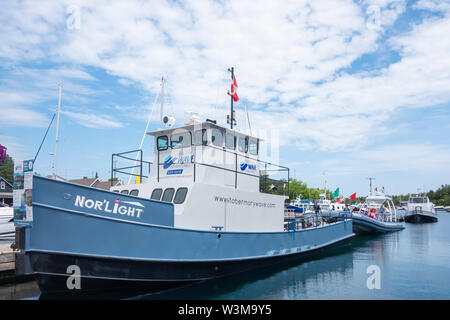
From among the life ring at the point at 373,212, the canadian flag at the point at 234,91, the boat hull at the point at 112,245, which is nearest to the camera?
the boat hull at the point at 112,245

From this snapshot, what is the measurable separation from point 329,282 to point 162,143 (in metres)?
6.75

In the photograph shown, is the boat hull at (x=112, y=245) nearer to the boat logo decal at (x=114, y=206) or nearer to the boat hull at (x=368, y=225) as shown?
the boat logo decal at (x=114, y=206)

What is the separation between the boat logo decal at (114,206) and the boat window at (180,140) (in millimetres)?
A: 2984

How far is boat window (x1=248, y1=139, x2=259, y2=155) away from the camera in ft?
36.4

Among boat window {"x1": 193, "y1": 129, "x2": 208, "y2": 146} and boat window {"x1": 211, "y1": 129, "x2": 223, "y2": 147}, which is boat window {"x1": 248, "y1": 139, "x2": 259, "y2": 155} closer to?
boat window {"x1": 211, "y1": 129, "x2": 223, "y2": 147}

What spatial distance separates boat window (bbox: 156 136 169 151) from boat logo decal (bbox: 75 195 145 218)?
126 inches

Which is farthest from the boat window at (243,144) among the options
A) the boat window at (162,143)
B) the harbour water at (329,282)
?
the harbour water at (329,282)

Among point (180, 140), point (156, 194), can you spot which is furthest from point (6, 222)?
point (180, 140)

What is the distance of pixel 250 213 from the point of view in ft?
33.3

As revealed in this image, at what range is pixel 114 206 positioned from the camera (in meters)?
7.03

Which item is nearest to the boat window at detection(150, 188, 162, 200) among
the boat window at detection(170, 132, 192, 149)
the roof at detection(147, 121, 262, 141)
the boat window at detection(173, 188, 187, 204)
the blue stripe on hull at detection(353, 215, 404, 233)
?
the boat window at detection(173, 188, 187, 204)

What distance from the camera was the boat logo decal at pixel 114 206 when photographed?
6676mm
